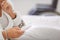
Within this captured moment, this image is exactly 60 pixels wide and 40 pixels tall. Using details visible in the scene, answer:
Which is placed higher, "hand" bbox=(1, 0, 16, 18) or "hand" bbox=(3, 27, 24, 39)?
"hand" bbox=(1, 0, 16, 18)

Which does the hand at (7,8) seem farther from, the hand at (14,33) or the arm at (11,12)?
the hand at (14,33)

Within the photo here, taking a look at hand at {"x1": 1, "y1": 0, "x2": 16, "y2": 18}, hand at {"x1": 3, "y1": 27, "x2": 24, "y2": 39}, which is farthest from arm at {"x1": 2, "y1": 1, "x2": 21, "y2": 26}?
hand at {"x1": 3, "y1": 27, "x2": 24, "y2": 39}

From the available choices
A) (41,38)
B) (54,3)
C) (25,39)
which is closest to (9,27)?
(25,39)

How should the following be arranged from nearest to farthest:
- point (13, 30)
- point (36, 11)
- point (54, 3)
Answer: point (13, 30) < point (36, 11) < point (54, 3)

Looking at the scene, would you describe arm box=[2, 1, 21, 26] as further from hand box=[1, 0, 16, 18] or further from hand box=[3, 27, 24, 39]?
hand box=[3, 27, 24, 39]

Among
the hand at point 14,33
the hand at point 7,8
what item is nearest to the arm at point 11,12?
the hand at point 7,8

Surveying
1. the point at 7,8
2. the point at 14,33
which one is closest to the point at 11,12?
the point at 7,8

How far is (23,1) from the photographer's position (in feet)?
A: 8.74

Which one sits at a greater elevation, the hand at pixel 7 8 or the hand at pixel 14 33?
the hand at pixel 7 8

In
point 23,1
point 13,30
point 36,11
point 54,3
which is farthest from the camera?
point 23,1

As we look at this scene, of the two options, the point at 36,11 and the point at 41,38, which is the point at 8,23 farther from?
the point at 36,11

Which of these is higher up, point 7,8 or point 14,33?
point 7,8

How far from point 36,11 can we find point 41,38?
48.1 inches

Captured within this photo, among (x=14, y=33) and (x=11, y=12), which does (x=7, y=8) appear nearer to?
(x=11, y=12)
